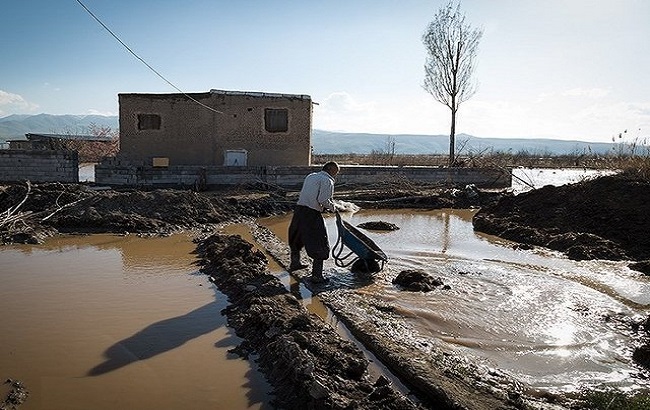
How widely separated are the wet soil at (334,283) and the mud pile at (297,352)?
1 centimetres

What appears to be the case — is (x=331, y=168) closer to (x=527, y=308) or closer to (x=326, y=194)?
(x=326, y=194)

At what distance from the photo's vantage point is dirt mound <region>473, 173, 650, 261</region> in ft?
28.5

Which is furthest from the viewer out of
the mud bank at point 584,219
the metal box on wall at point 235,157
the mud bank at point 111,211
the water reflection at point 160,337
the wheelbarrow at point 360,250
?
the metal box on wall at point 235,157

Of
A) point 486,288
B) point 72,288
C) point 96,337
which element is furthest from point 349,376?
point 72,288

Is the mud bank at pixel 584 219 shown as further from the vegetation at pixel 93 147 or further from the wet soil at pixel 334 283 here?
the vegetation at pixel 93 147

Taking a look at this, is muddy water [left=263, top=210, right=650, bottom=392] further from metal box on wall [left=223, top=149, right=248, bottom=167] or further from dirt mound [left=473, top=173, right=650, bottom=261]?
metal box on wall [left=223, top=149, right=248, bottom=167]

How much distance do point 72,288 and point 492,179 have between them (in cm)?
1736

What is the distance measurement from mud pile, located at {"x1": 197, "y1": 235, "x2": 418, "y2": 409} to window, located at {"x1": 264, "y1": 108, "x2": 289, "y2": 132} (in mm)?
13537

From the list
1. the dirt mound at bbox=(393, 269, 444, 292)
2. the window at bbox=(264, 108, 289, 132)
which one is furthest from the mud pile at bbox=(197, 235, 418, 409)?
the window at bbox=(264, 108, 289, 132)

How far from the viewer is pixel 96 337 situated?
4500mm

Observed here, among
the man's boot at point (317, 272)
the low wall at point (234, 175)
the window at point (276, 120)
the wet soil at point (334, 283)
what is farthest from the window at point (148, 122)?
the man's boot at point (317, 272)

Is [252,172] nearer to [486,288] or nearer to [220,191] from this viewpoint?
[220,191]

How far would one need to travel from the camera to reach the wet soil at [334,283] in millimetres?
3469

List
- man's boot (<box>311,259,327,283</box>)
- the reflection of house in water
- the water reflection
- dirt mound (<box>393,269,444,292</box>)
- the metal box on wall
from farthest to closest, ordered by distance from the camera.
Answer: the metal box on wall
the reflection of house in water
man's boot (<box>311,259,327,283</box>)
dirt mound (<box>393,269,444,292</box>)
the water reflection
